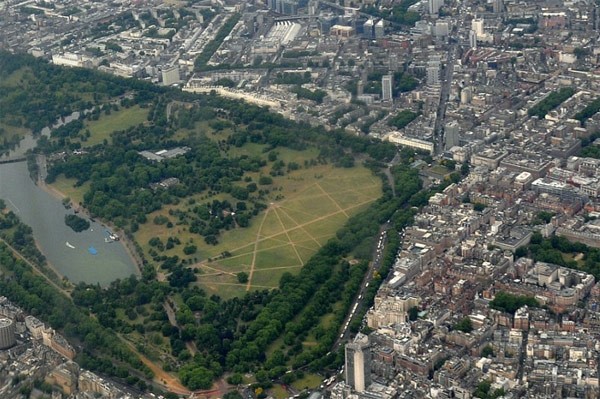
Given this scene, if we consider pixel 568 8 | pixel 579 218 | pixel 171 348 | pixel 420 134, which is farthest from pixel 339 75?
pixel 171 348

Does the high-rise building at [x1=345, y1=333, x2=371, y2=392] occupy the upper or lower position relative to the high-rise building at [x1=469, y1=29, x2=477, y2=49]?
upper

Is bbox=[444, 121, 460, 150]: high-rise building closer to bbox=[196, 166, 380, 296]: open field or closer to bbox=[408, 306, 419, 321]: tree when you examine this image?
bbox=[196, 166, 380, 296]: open field

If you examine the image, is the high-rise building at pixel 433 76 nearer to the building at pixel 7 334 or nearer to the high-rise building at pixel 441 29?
the high-rise building at pixel 441 29

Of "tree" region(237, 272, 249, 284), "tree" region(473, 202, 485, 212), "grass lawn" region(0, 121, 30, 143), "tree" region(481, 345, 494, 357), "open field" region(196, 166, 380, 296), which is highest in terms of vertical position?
"grass lawn" region(0, 121, 30, 143)

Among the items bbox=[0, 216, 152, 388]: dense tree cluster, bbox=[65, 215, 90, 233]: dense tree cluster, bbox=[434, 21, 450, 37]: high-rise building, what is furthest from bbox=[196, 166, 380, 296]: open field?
bbox=[434, 21, 450, 37]: high-rise building

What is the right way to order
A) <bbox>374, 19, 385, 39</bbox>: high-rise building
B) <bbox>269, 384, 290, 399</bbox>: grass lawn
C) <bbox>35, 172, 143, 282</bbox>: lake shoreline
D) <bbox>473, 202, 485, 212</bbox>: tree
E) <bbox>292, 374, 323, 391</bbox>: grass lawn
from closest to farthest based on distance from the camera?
<bbox>269, 384, 290, 399</bbox>: grass lawn → <bbox>292, 374, 323, 391</bbox>: grass lawn → <bbox>35, 172, 143, 282</bbox>: lake shoreline → <bbox>473, 202, 485, 212</bbox>: tree → <bbox>374, 19, 385, 39</bbox>: high-rise building

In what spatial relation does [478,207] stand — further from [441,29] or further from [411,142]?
[441,29]

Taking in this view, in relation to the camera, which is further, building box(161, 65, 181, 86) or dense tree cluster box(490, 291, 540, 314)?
building box(161, 65, 181, 86)

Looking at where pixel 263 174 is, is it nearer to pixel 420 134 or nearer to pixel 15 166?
pixel 420 134
